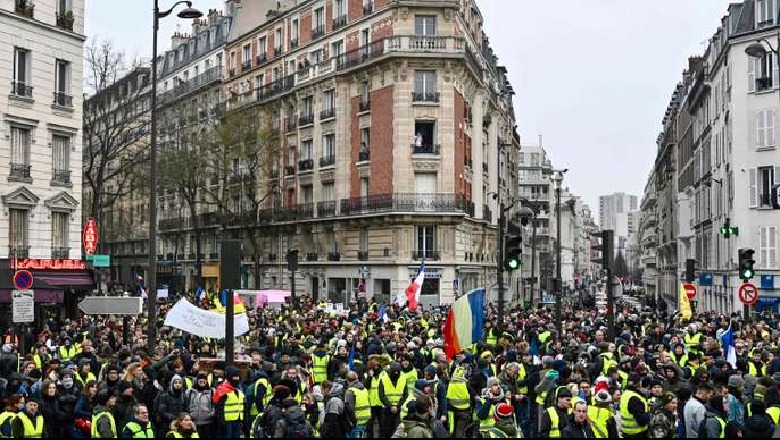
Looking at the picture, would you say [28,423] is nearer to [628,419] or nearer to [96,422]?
[96,422]

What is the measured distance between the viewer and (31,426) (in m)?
11.5

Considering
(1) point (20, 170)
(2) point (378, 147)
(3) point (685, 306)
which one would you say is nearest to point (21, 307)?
(1) point (20, 170)

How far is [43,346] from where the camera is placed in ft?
61.1

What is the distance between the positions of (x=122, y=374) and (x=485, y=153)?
4593cm

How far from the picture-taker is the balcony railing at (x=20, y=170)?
31.0m

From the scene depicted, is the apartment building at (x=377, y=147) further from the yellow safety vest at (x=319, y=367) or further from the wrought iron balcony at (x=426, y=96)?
the yellow safety vest at (x=319, y=367)

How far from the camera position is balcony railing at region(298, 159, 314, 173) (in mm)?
55156

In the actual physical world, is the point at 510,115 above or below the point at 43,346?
above

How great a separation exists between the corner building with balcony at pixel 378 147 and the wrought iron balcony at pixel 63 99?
16.6m

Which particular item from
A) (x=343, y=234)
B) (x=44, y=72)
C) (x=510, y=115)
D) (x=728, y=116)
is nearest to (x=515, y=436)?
(x=44, y=72)

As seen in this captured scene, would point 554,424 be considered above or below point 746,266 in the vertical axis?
below

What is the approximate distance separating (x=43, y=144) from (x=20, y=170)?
1.47 m

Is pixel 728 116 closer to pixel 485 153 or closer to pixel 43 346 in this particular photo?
pixel 485 153

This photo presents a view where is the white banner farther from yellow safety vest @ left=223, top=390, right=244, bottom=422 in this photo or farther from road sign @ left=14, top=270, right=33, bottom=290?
yellow safety vest @ left=223, top=390, right=244, bottom=422
